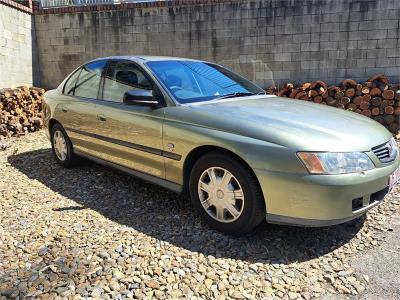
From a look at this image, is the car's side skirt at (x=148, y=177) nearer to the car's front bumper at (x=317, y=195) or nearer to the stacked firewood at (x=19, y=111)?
the car's front bumper at (x=317, y=195)

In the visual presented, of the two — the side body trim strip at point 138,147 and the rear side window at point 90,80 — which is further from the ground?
the rear side window at point 90,80

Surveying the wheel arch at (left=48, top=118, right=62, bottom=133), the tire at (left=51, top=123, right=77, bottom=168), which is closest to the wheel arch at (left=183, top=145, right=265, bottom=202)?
the tire at (left=51, top=123, right=77, bottom=168)

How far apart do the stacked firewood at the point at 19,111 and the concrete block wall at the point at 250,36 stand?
61.7 inches

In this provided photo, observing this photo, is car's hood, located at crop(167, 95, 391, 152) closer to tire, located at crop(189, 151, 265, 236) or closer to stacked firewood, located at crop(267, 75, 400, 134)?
tire, located at crop(189, 151, 265, 236)

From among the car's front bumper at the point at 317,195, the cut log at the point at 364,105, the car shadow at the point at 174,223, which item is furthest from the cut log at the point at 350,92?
the car's front bumper at the point at 317,195

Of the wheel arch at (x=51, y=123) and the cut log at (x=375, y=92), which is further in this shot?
the cut log at (x=375, y=92)

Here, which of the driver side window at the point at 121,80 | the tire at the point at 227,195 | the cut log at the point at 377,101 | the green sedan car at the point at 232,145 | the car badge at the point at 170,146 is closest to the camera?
the green sedan car at the point at 232,145

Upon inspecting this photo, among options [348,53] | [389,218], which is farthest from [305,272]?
[348,53]

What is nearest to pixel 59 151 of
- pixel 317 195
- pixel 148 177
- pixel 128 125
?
pixel 128 125

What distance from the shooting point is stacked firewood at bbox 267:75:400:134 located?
696 cm

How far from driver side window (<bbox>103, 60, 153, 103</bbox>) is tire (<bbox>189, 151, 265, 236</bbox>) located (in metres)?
1.01

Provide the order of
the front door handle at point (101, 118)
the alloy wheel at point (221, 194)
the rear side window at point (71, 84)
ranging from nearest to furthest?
the alloy wheel at point (221, 194), the front door handle at point (101, 118), the rear side window at point (71, 84)

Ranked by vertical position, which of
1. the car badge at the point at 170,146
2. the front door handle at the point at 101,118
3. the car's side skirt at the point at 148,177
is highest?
the front door handle at the point at 101,118

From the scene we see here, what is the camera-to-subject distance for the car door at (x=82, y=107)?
4266mm
